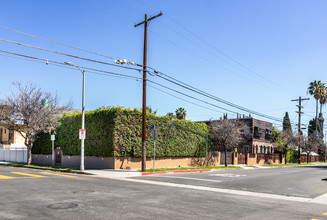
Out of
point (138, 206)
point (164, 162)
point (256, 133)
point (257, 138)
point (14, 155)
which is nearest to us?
point (138, 206)

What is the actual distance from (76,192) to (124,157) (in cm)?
1434

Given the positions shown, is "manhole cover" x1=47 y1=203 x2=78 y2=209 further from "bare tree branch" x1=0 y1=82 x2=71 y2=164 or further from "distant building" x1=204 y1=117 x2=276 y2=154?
"distant building" x1=204 y1=117 x2=276 y2=154

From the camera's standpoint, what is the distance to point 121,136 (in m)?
25.0

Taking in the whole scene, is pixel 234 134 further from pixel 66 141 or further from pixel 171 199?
pixel 171 199

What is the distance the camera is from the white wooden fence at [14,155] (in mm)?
33594

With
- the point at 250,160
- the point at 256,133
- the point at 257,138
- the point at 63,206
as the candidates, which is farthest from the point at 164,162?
the point at 257,138

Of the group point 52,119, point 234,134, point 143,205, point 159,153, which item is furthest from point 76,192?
point 234,134

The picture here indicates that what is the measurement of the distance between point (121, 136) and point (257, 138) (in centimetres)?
3361

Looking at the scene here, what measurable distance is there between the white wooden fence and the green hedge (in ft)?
4.96

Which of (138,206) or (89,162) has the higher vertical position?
(138,206)

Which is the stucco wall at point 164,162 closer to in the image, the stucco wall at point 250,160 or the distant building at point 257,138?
the stucco wall at point 250,160

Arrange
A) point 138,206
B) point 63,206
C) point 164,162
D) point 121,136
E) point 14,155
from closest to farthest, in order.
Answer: point 63,206, point 138,206, point 121,136, point 164,162, point 14,155

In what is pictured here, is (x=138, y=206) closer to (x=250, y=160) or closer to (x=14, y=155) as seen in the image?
(x=14, y=155)

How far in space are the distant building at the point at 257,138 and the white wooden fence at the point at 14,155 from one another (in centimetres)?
2766
